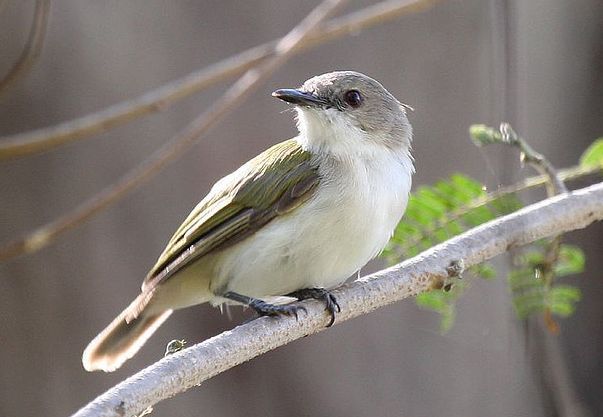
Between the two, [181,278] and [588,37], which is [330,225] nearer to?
[181,278]

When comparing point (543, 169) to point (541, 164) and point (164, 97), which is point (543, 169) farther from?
point (164, 97)

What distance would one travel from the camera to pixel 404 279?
135 inches

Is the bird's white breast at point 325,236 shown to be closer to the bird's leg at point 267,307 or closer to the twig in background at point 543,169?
the bird's leg at point 267,307

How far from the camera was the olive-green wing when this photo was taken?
4.00 meters

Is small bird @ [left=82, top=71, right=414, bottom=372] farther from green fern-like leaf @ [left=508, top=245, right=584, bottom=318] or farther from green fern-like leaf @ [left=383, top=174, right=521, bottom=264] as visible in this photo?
green fern-like leaf @ [left=508, top=245, right=584, bottom=318]

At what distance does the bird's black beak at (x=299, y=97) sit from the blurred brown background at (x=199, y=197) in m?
1.91

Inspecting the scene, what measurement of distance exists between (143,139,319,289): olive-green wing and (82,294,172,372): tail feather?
27 cm

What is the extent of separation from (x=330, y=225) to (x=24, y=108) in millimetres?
2681

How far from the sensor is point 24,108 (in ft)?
19.2

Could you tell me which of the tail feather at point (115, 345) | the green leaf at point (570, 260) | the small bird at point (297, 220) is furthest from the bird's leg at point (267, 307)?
the green leaf at point (570, 260)

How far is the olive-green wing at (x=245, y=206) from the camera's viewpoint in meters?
4.00

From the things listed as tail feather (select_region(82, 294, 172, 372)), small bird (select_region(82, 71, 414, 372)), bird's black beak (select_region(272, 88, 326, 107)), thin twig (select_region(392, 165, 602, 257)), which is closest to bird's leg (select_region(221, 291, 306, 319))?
small bird (select_region(82, 71, 414, 372))

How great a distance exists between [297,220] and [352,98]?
0.68 meters

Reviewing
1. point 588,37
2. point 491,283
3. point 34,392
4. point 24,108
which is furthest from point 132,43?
point 588,37
